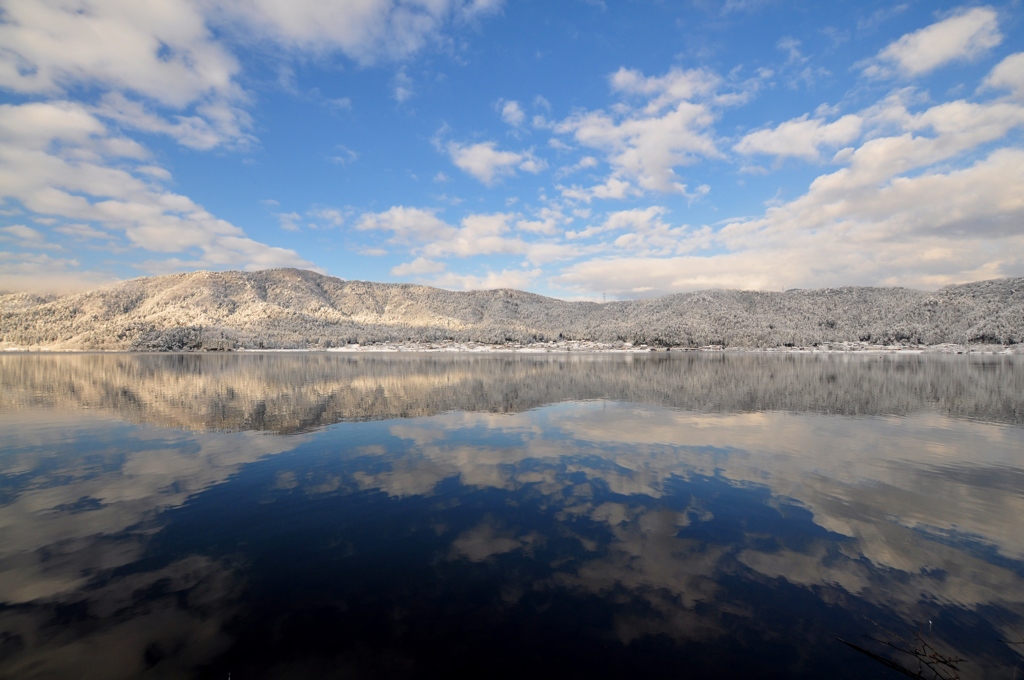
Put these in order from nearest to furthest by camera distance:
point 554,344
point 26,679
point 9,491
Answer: point 26,679 → point 9,491 → point 554,344

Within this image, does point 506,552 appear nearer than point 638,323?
Yes

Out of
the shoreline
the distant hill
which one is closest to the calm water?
the shoreline

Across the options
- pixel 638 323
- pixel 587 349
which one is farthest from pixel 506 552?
pixel 638 323

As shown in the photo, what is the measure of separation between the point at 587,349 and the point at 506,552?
140 meters

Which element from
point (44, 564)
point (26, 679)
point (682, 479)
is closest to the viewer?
point (26, 679)

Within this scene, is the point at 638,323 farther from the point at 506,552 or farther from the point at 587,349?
the point at 506,552

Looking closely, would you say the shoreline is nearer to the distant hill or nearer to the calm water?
the distant hill

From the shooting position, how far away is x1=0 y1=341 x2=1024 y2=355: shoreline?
118 meters

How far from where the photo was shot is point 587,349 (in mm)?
145250

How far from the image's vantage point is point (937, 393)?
1184 inches

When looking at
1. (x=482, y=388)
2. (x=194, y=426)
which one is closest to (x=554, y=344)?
(x=482, y=388)

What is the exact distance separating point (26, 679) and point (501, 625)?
515 centimetres

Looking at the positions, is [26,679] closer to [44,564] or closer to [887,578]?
[44,564]

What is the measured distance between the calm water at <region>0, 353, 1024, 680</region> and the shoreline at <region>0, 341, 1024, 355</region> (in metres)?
113
